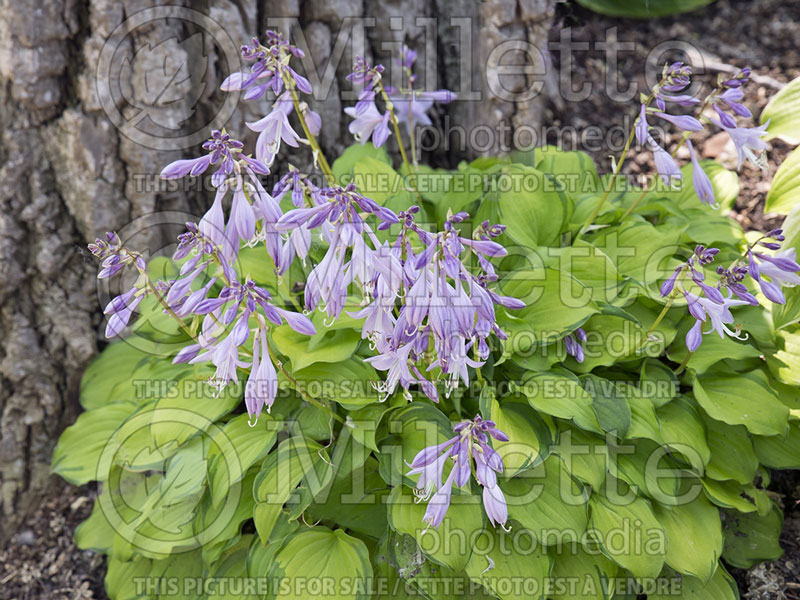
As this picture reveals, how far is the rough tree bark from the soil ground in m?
0.22

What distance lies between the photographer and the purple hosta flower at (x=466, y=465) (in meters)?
1.72

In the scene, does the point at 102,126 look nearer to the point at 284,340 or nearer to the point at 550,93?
the point at 284,340

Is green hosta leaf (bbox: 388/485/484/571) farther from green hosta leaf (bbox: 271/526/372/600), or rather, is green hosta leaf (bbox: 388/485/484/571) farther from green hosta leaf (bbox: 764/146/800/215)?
green hosta leaf (bbox: 764/146/800/215)

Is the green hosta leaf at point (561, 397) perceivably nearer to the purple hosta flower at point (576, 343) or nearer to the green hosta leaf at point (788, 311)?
the purple hosta flower at point (576, 343)

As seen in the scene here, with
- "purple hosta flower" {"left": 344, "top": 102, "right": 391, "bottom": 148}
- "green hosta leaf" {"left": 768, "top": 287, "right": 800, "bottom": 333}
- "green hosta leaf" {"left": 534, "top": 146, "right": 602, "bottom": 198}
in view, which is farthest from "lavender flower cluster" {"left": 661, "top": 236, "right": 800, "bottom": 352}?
"purple hosta flower" {"left": 344, "top": 102, "right": 391, "bottom": 148}

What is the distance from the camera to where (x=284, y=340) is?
2240mm

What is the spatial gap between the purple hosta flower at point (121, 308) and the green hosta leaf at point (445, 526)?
0.98m

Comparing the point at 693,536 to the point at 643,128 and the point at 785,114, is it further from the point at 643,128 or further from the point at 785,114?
the point at 785,114

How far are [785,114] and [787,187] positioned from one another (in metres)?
0.31

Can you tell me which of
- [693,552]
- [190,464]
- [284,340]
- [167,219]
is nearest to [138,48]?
[167,219]

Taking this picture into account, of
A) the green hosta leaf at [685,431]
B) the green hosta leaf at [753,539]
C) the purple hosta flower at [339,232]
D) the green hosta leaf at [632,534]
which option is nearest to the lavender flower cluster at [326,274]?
the purple hosta flower at [339,232]

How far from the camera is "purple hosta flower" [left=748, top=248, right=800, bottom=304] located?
6.60ft

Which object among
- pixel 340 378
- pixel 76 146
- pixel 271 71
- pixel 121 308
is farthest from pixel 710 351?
pixel 76 146

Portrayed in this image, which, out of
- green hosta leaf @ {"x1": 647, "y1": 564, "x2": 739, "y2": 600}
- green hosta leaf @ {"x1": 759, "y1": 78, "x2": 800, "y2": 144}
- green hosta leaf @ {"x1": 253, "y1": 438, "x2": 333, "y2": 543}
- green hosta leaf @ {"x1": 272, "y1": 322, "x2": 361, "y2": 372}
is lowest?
green hosta leaf @ {"x1": 647, "y1": 564, "x2": 739, "y2": 600}
